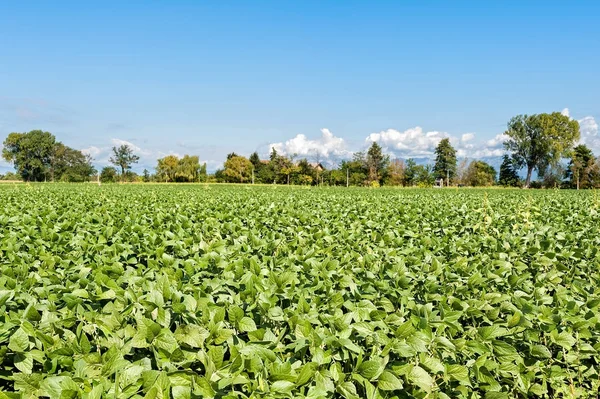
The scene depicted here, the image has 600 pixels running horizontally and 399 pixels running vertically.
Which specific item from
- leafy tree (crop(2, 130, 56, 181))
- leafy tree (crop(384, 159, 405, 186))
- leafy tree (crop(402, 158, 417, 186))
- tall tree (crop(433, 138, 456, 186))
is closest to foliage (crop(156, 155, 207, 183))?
leafy tree (crop(2, 130, 56, 181))

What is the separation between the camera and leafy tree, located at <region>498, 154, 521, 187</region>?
8662 centimetres

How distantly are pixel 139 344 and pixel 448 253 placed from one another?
11.5ft

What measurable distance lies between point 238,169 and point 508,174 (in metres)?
59.9

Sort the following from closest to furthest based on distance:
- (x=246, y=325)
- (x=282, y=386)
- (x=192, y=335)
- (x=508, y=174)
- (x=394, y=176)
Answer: (x=282, y=386), (x=192, y=335), (x=246, y=325), (x=394, y=176), (x=508, y=174)

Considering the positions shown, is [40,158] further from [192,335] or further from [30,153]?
[192,335]

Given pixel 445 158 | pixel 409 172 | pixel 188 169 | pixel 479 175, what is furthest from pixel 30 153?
A: pixel 479 175

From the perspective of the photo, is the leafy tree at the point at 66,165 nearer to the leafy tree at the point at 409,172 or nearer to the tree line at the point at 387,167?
the tree line at the point at 387,167

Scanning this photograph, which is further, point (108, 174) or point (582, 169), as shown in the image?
point (108, 174)

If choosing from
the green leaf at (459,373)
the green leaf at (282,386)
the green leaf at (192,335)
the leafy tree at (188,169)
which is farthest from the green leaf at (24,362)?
the leafy tree at (188,169)

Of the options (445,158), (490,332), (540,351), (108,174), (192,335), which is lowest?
(540,351)

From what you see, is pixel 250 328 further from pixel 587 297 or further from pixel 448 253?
pixel 448 253

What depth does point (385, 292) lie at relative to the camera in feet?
9.35

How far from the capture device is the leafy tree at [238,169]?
89.1 metres

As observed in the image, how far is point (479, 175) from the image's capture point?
89.9 meters
